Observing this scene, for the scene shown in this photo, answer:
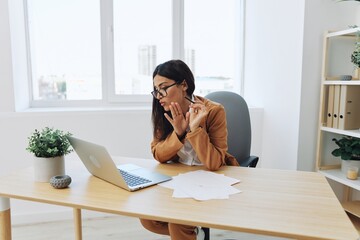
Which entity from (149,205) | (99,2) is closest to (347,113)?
(149,205)

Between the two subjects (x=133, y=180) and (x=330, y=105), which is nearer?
(x=133, y=180)

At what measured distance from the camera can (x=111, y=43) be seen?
2.52 m

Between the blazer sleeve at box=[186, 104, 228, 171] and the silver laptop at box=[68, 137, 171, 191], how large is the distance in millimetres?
210

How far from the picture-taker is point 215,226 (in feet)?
2.73

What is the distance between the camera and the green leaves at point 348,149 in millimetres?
1987

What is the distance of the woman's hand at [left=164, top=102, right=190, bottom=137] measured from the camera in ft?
4.54

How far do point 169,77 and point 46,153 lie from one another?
653 millimetres

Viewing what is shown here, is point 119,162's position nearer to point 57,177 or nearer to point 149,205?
point 57,177

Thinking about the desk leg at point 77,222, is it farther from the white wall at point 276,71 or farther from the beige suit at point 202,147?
the white wall at point 276,71

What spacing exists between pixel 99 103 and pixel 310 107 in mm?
1751

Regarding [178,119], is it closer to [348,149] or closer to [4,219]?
[4,219]

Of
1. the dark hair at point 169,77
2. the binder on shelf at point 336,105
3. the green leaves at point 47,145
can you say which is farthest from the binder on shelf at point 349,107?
the green leaves at point 47,145

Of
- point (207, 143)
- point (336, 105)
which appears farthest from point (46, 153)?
point (336, 105)

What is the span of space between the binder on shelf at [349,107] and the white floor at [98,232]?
964mm
